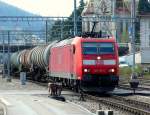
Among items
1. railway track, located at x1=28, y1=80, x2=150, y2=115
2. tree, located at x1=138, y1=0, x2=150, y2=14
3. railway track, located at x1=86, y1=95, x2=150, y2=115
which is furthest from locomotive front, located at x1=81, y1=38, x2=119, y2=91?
tree, located at x1=138, y1=0, x2=150, y2=14

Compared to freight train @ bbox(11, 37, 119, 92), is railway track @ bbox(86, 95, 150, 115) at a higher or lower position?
lower

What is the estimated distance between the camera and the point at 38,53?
47.8m

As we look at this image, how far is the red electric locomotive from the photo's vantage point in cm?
3012

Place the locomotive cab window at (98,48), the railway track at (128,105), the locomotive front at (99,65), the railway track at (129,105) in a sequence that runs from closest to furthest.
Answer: the railway track at (129,105), the railway track at (128,105), the locomotive front at (99,65), the locomotive cab window at (98,48)

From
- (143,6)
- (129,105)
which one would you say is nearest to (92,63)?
(129,105)

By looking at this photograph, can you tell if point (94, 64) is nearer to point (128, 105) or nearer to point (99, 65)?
point (99, 65)

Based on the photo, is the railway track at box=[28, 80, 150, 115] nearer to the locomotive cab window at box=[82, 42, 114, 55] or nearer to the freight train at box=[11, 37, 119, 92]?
the freight train at box=[11, 37, 119, 92]

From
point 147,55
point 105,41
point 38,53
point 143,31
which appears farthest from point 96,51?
point 143,31

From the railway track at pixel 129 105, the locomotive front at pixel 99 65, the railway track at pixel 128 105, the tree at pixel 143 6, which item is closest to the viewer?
the railway track at pixel 129 105

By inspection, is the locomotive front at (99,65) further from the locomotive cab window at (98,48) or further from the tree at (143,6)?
the tree at (143,6)

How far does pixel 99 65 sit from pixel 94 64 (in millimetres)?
266

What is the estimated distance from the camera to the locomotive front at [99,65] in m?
30.1

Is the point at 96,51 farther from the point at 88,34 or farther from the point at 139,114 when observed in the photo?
the point at 139,114

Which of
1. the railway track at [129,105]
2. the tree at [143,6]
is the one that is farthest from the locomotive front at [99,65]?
Result: the tree at [143,6]
